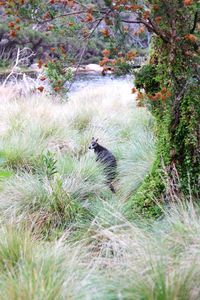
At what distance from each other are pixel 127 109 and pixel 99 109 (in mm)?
632

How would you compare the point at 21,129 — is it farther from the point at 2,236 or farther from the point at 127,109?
the point at 2,236

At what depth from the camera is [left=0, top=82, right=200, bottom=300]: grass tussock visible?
1.92 m

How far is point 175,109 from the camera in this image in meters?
3.01

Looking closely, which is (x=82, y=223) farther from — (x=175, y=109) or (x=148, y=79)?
(x=148, y=79)

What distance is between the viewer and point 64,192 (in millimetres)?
3320

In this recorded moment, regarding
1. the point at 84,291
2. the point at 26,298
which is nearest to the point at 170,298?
the point at 84,291

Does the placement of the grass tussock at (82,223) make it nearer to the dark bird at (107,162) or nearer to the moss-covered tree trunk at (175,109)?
the dark bird at (107,162)

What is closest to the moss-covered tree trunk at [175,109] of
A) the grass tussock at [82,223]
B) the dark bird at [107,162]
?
the grass tussock at [82,223]

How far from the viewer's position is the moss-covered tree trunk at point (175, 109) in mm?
2510

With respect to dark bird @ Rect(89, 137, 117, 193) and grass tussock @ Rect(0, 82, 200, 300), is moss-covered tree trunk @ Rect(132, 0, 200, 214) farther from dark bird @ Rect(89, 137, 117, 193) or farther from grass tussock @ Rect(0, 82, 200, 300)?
dark bird @ Rect(89, 137, 117, 193)

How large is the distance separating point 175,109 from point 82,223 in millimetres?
1038

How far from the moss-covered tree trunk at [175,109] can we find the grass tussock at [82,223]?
22cm

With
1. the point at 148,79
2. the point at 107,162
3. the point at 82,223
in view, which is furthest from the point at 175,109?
the point at 107,162

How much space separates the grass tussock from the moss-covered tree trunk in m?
0.22
